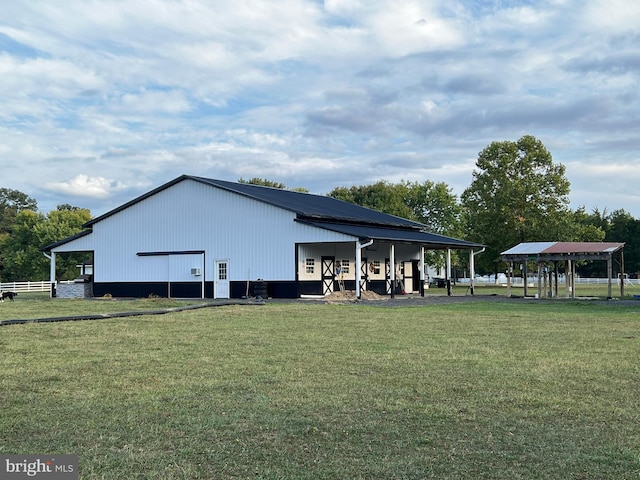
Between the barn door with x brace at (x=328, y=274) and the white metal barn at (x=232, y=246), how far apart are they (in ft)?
0.15

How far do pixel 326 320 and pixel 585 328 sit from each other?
6138 millimetres

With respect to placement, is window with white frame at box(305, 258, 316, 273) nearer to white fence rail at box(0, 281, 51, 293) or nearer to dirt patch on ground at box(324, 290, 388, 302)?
dirt patch on ground at box(324, 290, 388, 302)

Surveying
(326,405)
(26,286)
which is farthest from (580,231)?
(326,405)

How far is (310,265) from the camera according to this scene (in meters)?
30.2

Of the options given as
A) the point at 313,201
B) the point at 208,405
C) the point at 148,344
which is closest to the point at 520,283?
the point at 313,201

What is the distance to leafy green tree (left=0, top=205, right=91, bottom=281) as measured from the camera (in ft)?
219

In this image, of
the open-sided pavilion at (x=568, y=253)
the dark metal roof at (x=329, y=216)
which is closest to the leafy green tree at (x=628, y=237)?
the dark metal roof at (x=329, y=216)

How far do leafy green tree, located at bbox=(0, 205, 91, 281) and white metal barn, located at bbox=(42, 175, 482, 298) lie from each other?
3246 cm

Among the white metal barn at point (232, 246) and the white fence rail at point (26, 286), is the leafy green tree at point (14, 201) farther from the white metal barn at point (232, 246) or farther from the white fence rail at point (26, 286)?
the white metal barn at point (232, 246)

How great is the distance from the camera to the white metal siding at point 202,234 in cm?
2984

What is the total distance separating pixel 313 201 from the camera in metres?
38.0

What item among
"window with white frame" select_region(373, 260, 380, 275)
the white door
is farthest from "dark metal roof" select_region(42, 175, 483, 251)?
the white door

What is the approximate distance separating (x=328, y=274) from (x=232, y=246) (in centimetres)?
469

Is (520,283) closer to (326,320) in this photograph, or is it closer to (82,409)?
(326,320)
